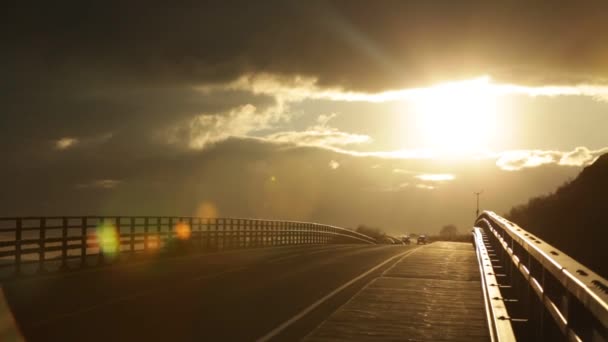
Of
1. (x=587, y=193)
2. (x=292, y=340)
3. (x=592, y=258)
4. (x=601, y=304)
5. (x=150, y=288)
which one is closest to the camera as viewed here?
(x=601, y=304)

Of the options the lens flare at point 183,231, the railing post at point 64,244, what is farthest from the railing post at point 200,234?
the railing post at point 64,244

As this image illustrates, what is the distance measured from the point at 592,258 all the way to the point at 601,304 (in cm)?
2520

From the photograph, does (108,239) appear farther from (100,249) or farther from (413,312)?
(413,312)

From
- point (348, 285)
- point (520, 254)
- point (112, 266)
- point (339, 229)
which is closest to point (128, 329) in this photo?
point (520, 254)

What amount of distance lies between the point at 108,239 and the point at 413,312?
16.8m

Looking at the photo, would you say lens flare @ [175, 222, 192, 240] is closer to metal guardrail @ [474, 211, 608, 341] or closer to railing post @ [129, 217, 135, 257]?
railing post @ [129, 217, 135, 257]

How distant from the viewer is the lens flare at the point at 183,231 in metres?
36.4

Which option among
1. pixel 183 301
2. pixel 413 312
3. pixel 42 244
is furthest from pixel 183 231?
pixel 413 312

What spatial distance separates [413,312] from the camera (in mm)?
15109

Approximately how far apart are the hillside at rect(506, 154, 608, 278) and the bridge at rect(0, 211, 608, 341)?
422cm

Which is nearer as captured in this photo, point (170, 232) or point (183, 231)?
point (170, 232)

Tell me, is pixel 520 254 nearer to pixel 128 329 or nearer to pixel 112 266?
pixel 128 329

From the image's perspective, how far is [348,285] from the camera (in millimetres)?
20328

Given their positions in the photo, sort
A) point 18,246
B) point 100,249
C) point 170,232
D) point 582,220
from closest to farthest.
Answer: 1. point 18,246
2. point 100,249
3. point 582,220
4. point 170,232
